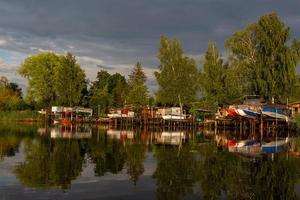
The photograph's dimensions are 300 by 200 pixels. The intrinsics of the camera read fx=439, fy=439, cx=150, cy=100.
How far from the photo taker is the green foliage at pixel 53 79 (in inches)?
3543

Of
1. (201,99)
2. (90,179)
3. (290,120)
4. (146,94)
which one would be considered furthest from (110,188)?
(146,94)

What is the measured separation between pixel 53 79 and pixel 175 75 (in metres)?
29.1

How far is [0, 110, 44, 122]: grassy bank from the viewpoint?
9425 centimetres

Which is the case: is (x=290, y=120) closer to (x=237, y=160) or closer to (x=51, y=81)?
(x=237, y=160)

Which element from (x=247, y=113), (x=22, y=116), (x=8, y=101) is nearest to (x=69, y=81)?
(x=22, y=116)

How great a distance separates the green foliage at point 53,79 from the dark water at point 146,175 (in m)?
62.6

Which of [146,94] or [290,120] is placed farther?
[146,94]

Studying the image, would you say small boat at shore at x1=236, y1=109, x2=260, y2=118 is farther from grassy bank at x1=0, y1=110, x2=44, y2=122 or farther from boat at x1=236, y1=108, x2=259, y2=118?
grassy bank at x1=0, y1=110, x2=44, y2=122

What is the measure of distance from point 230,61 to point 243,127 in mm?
9499

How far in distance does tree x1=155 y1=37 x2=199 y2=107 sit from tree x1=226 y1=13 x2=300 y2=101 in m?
17.0

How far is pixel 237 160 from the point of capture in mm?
24484

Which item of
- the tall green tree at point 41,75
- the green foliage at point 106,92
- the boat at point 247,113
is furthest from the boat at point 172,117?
the tall green tree at point 41,75

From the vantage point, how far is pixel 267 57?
59.3m

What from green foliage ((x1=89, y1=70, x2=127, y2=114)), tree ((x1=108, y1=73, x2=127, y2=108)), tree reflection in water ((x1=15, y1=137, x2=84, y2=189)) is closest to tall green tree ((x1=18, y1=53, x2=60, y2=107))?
green foliage ((x1=89, y1=70, x2=127, y2=114))
